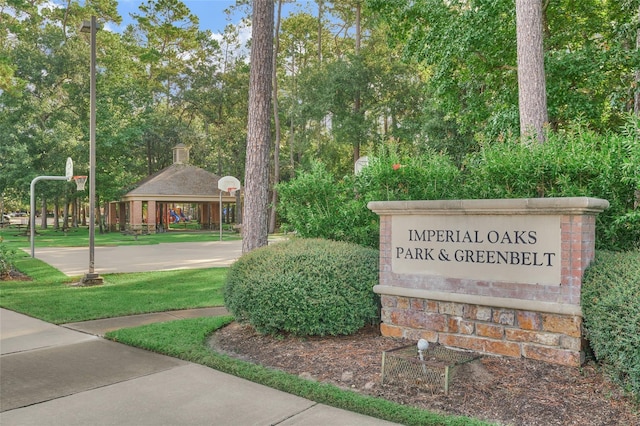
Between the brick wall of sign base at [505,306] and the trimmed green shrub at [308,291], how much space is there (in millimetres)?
232

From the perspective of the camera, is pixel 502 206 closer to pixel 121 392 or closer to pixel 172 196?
pixel 121 392

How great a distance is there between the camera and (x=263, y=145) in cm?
742

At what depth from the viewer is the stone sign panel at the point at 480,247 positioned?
14.1 ft

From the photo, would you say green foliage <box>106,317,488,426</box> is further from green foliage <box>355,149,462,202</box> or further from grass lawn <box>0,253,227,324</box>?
green foliage <box>355,149,462,202</box>

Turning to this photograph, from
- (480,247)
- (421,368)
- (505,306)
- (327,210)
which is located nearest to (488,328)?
(505,306)

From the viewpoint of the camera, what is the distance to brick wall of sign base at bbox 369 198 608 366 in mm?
4133

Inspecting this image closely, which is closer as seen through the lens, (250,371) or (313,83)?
(250,371)

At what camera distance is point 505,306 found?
4.43 m

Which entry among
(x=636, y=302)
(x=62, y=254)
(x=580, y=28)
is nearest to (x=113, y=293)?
(x=636, y=302)

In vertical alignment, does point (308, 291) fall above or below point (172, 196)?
below

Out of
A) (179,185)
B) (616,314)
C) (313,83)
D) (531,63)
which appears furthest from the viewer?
(179,185)

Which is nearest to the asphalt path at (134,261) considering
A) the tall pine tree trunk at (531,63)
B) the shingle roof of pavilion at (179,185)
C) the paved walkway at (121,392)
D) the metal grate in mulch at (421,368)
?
the paved walkway at (121,392)

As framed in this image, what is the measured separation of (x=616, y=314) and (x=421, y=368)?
4.86ft

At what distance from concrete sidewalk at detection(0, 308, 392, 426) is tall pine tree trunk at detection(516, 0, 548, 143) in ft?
20.5
